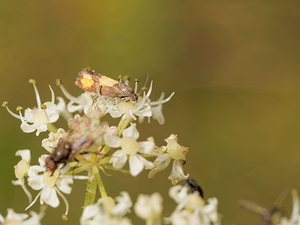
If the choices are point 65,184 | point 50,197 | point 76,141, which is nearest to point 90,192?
point 65,184

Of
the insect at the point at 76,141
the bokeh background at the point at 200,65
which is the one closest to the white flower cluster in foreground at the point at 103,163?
the insect at the point at 76,141

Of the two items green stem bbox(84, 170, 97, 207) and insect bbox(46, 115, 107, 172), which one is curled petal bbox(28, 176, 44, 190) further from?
green stem bbox(84, 170, 97, 207)

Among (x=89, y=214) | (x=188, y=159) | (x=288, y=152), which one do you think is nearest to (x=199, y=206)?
(x=89, y=214)

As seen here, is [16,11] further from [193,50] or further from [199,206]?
[199,206]

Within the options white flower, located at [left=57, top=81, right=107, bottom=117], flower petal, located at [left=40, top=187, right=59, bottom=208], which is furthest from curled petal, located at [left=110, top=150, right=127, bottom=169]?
flower petal, located at [left=40, top=187, right=59, bottom=208]

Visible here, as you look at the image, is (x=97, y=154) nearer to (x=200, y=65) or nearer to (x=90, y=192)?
(x=90, y=192)

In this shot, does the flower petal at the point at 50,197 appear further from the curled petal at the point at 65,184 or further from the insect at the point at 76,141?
the insect at the point at 76,141
